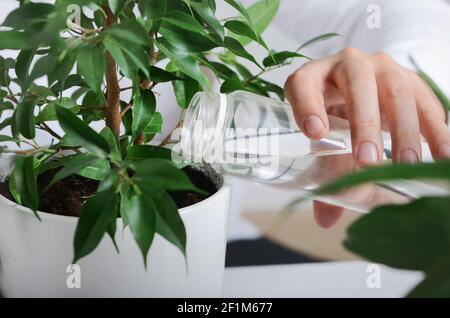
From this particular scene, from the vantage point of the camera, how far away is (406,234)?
0.63 ft

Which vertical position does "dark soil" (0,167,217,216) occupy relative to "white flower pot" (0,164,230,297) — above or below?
above

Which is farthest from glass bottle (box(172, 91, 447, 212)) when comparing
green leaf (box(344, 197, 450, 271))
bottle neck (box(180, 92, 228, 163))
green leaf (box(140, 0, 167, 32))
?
green leaf (box(344, 197, 450, 271))

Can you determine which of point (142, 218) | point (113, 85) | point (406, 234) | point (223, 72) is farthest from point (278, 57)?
point (406, 234)

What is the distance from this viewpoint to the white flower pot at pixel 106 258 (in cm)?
49

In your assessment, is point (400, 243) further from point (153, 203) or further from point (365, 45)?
point (365, 45)

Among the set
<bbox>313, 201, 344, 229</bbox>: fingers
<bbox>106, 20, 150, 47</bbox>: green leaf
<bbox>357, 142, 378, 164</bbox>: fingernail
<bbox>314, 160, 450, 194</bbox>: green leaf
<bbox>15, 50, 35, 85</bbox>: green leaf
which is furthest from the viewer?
<bbox>313, 201, 344, 229</bbox>: fingers

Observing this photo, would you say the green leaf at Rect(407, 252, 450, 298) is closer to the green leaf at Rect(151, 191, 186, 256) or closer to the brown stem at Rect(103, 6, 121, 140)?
the green leaf at Rect(151, 191, 186, 256)

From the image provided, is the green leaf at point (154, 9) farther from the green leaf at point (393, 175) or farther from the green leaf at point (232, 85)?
the green leaf at point (393, 175)

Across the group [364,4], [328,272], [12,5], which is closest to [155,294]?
[328,272]

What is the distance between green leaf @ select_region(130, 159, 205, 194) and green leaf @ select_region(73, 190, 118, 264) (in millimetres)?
32

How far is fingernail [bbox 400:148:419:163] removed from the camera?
533 mm

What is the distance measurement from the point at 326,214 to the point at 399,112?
0.13m
